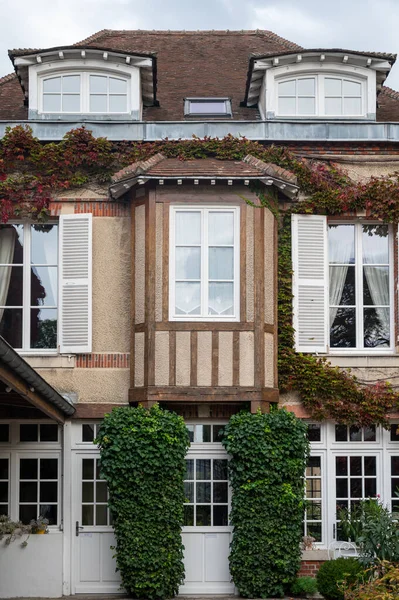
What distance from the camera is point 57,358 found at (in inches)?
605

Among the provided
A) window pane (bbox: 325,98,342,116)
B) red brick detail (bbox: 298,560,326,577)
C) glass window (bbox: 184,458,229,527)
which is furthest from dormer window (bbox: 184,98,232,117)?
red brick detail (bbox: 298,560,326,577)

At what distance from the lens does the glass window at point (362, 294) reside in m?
15.7

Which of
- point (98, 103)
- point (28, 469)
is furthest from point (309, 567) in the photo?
point (98, 103)

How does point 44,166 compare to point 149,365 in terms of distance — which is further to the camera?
point 44,166

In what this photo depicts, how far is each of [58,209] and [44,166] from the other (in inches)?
25.8

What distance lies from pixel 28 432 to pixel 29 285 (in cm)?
207

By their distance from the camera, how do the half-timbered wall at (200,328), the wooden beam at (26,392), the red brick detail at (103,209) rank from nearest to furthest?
A: 1. the wooden beam at (26,392)
2. the half-timbered wall at (200,328)
3. the red brick detail at (103,209)

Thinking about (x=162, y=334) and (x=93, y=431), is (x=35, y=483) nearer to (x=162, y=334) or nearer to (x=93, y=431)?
(x=93, y=431)

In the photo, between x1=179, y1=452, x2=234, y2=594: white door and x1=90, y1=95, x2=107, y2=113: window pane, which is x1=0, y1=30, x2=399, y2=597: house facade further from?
x1=90, y1=95, x2=107, y2=113: window pane

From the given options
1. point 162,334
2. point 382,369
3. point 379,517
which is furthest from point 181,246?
point 379,517

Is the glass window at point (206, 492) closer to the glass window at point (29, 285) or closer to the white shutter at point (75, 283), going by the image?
the white shutter at point (75, 283)

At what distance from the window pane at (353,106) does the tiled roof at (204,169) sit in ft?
6.48

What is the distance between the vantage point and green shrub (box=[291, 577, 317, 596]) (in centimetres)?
1429

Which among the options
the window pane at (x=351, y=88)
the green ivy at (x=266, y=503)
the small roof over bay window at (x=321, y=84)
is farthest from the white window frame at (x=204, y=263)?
the window pane at (x=351, y=88)
